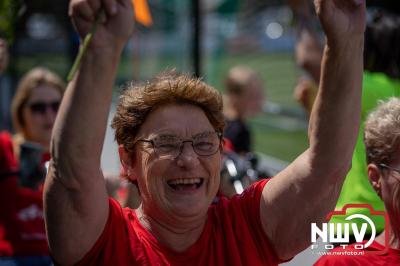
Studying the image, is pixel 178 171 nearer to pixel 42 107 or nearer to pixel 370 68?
pixel 370 68

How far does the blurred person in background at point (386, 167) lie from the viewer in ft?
9.49

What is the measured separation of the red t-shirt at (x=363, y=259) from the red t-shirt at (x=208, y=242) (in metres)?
0.36

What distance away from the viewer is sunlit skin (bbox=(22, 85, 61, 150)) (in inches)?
208

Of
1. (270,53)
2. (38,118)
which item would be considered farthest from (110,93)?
(270,53)

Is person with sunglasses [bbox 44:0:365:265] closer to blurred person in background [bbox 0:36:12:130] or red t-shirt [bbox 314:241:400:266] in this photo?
red t-shirt [bbox 314:241:400:266]

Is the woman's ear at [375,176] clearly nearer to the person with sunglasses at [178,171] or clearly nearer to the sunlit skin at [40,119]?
the person with sunglasses at [178,171]

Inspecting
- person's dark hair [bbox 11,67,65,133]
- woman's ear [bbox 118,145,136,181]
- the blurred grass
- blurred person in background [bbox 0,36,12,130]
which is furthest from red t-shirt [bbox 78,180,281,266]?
blurred person in background [bbox 0,36,12,130]

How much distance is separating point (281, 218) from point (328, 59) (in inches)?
19.2

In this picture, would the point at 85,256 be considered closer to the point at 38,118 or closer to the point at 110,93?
the point at 110,93

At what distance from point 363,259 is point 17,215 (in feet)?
8.53

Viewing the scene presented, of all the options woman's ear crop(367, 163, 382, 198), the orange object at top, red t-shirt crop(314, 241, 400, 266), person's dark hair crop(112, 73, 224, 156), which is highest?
the orange object at top

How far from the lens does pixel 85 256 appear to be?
7.65ft

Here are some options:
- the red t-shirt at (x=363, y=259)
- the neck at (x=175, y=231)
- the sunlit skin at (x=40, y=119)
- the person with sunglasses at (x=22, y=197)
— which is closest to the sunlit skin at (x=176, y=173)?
the neck at (x=175, y=231)

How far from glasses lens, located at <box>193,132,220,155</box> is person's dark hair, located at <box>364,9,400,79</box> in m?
1.70
